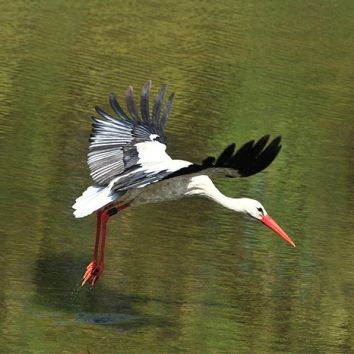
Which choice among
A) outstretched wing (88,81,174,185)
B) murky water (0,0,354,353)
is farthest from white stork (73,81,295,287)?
murky water (0,0,354,353)

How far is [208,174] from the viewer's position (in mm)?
9680

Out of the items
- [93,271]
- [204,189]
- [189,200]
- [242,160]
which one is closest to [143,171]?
[204,189]

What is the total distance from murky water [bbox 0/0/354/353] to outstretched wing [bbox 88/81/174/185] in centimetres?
84

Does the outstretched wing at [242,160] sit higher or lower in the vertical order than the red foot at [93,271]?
higher

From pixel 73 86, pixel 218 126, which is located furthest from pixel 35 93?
pixel 218 126

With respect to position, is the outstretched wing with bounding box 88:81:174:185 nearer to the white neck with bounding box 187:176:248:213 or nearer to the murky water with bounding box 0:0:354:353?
the white neck with bounding box 187:176:248:213

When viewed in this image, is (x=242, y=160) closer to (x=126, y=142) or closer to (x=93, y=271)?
(x=93, y=271)

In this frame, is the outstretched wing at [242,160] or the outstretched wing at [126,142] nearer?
the outstretched wing at [242,160]

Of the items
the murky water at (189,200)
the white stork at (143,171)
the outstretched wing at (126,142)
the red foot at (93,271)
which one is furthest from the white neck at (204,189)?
the red foot at (93,271)

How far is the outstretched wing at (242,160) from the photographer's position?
28.9 ft

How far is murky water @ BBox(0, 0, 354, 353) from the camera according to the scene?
9.80 m

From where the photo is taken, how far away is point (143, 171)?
980 cm

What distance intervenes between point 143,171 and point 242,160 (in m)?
1.04

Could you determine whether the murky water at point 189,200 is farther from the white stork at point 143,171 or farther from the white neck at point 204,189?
the white neck at point 204,189
